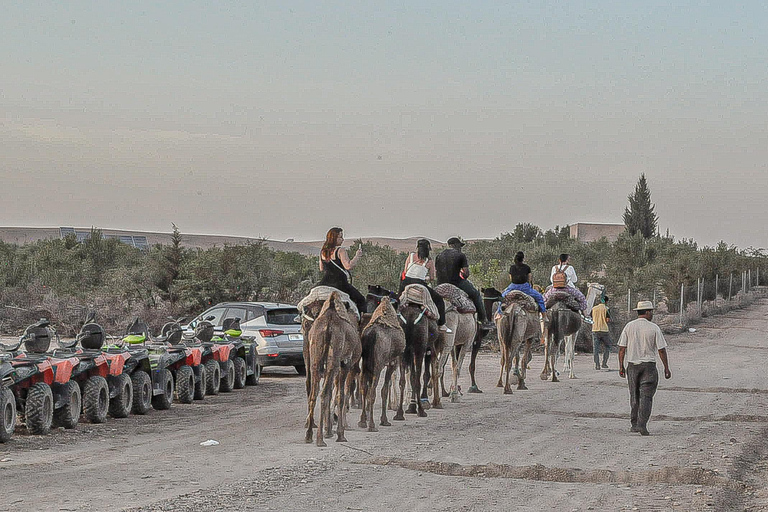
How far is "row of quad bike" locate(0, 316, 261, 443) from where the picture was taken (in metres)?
13.2

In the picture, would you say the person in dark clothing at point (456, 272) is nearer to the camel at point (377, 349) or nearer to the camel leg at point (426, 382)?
the camel leg at point (426, 382)

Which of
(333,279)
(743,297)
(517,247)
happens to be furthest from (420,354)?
(517,247)

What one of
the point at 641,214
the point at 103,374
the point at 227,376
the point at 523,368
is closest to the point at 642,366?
the point at 523,368

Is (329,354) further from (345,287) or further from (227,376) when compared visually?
(227,376)

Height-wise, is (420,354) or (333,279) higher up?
(333,279)

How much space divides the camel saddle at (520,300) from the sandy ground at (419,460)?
2237 millimetres

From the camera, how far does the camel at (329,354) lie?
12.9m

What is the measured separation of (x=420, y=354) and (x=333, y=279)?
2.50m

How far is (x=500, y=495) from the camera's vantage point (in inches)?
389

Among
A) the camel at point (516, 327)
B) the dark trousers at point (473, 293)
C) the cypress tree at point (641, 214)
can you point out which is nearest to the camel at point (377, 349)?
the dark trousers at point (473, 293)

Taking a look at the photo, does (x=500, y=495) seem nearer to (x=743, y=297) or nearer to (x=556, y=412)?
(x=556, y=412)

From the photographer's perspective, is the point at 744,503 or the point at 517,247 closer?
the point at 744,503

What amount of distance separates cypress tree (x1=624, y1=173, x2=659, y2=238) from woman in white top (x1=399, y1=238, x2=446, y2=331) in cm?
9329

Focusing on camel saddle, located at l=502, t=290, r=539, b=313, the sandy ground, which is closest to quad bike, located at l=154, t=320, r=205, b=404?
the sandy ground
